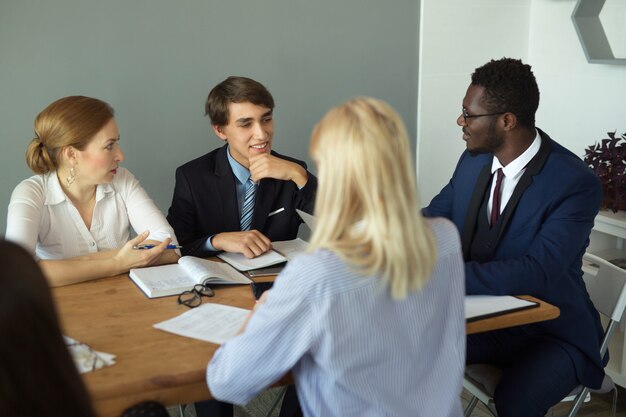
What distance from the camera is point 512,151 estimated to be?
8.31 feet

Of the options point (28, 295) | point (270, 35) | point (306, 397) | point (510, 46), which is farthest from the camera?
point (510, 46)

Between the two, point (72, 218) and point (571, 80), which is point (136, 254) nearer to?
point (72, 218)

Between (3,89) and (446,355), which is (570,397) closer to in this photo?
(446,355)

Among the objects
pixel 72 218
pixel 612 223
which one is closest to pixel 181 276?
pixel 72 218

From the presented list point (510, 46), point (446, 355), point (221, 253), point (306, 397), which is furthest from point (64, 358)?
point (510, 46)

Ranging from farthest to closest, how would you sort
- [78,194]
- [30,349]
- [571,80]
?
[571,80] < [78,194] < [30,349]

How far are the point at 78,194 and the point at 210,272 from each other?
2.20 feet

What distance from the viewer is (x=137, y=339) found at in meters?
1.84

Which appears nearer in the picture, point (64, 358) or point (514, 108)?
point (64, 358)

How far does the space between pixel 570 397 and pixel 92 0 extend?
95.6 inches

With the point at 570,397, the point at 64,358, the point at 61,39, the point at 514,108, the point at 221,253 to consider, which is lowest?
the point at 570,397

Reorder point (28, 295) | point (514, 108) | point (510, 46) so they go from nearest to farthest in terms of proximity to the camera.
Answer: point (28, 295)
point (514, 108)
point (510, 46)

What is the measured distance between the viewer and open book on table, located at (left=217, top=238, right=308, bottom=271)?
8.02 feet

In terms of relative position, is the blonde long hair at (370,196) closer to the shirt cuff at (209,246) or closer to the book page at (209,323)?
the book page at (209,323)
